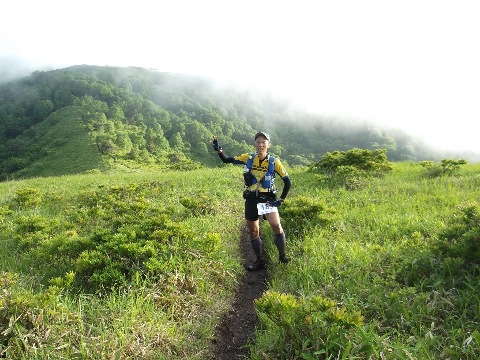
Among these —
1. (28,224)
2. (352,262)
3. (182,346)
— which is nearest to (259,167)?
(352,262)

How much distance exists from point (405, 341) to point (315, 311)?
121 centimetres

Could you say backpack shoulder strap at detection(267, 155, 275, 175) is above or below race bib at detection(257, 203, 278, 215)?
above

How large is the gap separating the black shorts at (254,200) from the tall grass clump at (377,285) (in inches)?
44.1

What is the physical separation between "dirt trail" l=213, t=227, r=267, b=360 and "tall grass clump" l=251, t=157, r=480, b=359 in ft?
1.16

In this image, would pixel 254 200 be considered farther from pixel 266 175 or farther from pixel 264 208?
pixel 266 175

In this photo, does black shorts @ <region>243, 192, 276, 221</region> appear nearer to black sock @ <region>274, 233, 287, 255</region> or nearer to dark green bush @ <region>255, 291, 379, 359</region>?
black sock @ <region>274, 233, 287, 255</region>

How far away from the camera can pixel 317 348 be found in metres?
3.47

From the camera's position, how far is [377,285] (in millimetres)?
4941

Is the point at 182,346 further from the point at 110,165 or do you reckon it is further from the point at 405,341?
the point at 110,165

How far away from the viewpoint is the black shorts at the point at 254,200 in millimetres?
7418

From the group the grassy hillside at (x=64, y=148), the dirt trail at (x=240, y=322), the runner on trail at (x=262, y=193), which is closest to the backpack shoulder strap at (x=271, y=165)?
the runner on trail at (x=262, y=193)

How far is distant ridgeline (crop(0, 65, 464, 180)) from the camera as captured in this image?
92625 mm

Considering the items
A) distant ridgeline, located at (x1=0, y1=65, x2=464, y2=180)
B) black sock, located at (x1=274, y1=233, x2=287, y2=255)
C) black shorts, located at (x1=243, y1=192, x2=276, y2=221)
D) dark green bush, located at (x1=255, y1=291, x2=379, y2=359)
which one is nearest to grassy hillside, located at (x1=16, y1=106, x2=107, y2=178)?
distant ridgeline, located at (x1=0, y1=65, x2=464, y2=180)

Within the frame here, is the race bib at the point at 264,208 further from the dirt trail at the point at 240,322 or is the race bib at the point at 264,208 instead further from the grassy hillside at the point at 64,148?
the grassy hillside at the point at 64,148
